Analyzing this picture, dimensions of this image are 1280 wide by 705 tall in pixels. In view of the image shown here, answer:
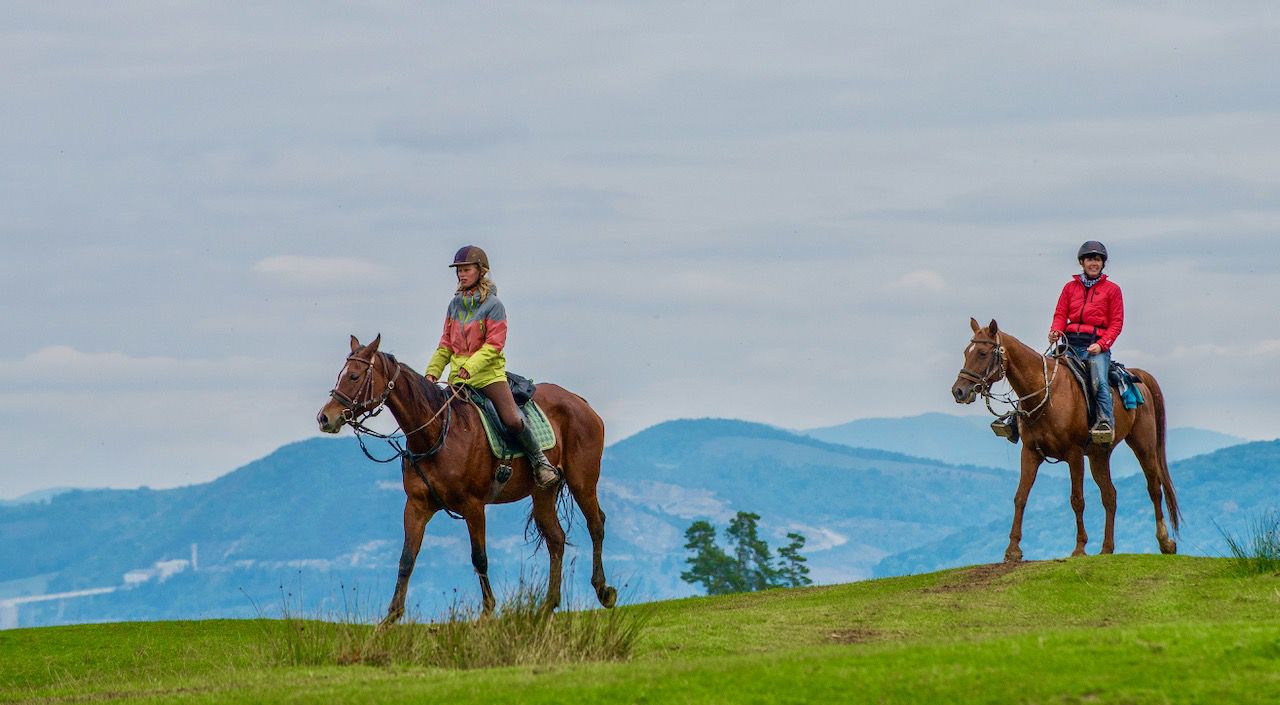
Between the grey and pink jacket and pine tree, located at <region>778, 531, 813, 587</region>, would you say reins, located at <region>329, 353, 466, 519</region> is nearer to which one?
the grey and pink jacket

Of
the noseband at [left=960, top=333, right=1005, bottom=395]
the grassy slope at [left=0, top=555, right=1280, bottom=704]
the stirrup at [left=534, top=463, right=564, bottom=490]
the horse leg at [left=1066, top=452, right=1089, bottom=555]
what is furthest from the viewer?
the horse leg at [left=1066, top=452, right=1089, bottom=555]

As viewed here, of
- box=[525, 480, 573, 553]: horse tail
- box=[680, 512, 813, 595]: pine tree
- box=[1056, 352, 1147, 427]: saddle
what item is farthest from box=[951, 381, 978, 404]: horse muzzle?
box=[680, 512, 813, 595]: pine tree

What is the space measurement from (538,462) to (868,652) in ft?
20.6

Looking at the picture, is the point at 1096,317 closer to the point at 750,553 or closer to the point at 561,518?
the point at 561,518

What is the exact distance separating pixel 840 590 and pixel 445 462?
7369mm

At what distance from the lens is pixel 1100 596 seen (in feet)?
65.6

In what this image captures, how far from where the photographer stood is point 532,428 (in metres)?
19.6

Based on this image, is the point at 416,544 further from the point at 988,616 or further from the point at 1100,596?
the point at 1100,596

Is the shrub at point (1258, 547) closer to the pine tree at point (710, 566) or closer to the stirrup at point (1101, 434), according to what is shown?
the stirrup at point (1101, 434)

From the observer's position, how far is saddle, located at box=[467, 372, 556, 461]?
62.7 feet

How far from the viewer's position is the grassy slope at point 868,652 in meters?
12.5

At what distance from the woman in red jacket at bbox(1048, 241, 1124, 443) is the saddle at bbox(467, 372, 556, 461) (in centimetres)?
763

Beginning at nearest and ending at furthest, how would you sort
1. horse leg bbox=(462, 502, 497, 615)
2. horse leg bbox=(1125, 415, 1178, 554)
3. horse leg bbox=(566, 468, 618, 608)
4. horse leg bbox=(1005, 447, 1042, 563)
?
horse leg bbox=(462, 502, 497, 615) → horse leg bbox=(566, 468, 618, 608) → horse leg bbox=(1005, 447, 1042, 563) → horse leg bbox=(1125, 415, 1178, 554)

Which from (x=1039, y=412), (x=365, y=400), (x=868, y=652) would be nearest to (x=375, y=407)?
(x=365, y=400)
